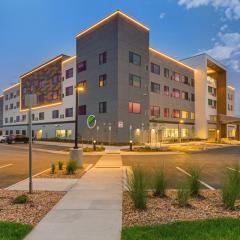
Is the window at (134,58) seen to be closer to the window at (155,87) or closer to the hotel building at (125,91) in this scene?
the hotel building at (125,91)

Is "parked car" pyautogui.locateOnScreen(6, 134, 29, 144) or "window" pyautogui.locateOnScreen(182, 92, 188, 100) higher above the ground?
"window" pyautogui.locateOnScreen(182, 92, 188, 100)

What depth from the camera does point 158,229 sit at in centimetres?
585

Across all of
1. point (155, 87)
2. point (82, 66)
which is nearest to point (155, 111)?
point (155, 87)

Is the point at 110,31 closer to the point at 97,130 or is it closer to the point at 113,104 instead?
the point at 113,104

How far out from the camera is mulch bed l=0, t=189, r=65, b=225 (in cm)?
680

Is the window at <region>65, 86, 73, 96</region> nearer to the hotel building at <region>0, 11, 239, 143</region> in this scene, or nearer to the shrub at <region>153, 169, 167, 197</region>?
the hotel building at <region>0, 11, 239, 143</region>

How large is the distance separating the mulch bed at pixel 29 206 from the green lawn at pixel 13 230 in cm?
39

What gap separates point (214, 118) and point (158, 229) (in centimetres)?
6532

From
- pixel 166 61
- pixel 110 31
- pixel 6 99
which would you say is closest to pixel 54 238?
pixel 110 31

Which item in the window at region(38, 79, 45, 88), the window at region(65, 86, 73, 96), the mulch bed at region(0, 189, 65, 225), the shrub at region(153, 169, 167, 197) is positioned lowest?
the mulch bed at region(0, 189, 65, 225)

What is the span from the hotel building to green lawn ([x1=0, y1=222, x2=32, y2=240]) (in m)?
26.1

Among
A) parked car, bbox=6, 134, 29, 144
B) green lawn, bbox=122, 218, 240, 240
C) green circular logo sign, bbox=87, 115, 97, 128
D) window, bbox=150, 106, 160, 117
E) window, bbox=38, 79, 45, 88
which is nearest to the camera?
green lawn, bbox=122, 218, 240, 240

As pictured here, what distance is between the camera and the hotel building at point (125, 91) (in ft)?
144

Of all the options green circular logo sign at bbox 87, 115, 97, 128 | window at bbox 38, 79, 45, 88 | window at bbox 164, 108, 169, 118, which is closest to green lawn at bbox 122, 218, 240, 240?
green circular logo sign at bbox 87, 115, 97, 128
